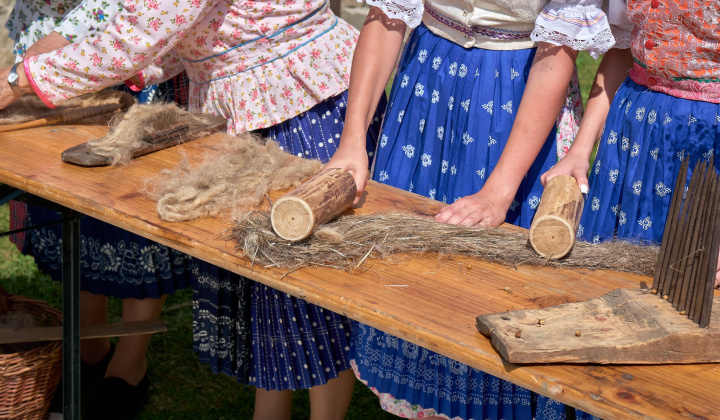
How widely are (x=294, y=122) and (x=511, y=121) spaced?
748mm

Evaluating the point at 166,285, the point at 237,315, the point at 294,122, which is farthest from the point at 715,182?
the point at 166,285

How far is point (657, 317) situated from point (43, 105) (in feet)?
6.83

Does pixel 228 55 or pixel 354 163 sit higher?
pixel 228 55

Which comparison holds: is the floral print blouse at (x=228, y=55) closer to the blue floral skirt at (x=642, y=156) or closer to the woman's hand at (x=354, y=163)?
the woman's hand at (x=354, y=163)

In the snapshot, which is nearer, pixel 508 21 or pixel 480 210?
pixel 480 210

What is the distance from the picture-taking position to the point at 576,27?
6.25 ft

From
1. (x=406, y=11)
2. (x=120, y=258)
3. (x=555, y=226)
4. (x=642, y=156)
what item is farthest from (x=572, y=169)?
(x=120, y=258)

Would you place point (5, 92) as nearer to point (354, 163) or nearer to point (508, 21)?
point (354, 163)

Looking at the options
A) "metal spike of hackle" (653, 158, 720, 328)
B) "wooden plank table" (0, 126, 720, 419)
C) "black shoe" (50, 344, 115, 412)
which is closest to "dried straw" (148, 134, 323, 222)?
"wooden plank table" (0, 126, 720, 419)

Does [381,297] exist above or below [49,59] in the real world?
below

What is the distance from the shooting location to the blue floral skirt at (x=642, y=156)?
188 centimetres

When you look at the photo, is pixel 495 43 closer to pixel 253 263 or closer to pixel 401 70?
pixel 401 70

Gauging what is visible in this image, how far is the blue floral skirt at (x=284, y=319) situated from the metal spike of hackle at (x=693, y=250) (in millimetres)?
1221

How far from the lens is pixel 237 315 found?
262 centimetres
